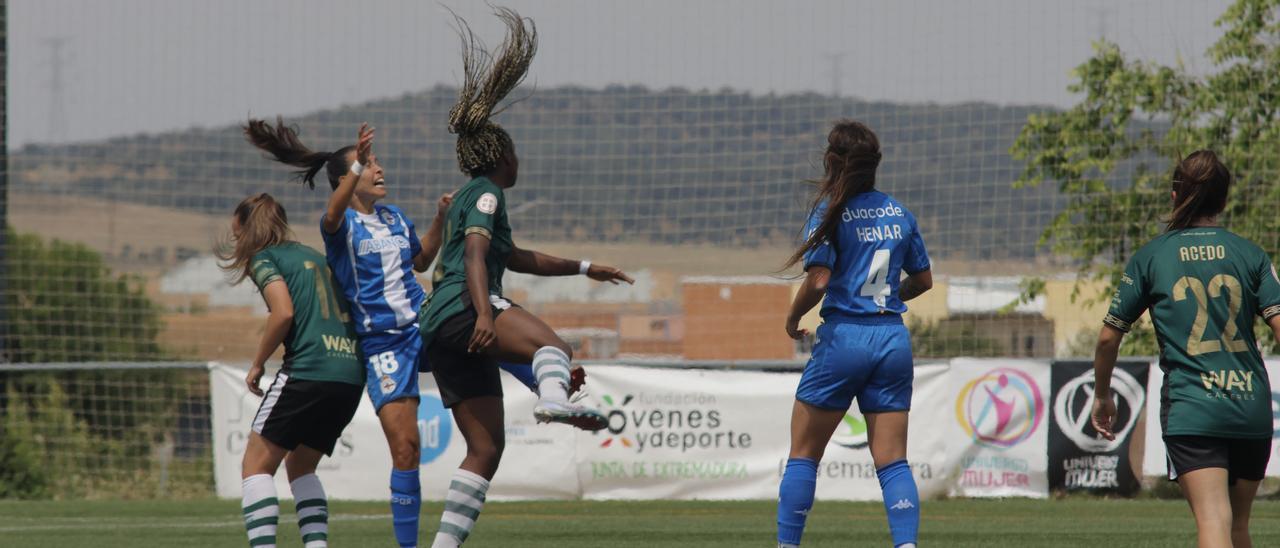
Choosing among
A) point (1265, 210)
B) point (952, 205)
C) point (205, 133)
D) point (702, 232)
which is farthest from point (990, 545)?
point (205, 133)

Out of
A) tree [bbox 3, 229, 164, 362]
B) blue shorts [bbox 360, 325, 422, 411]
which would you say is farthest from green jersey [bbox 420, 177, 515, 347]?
tree [bbox 3, 229, 164, 362]

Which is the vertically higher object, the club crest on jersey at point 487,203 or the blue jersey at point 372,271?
the club crest on jersey at point 487,203

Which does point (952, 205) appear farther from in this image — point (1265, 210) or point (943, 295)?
point (1265, 210)

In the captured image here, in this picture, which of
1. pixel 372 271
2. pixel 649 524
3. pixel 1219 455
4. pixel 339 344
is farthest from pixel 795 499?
pixel 649 524

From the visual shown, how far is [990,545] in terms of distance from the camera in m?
9.73

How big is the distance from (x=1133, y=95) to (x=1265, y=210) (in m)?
4.11

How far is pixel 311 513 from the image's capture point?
23.1 feet

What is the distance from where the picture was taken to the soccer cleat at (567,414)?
20.0 ft

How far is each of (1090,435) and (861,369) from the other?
876 cm

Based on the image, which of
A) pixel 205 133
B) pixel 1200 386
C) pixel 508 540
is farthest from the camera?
pixel 205 133

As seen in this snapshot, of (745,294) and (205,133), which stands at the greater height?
(205,133)

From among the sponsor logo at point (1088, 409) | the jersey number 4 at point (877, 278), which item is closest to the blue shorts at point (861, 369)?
the jersey number 4 at point (877, 278)

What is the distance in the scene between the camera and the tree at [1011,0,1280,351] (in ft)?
56.1

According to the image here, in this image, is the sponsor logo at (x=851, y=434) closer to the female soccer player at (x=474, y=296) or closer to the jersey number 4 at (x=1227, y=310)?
the female soccer player at (x=474, y=296)
